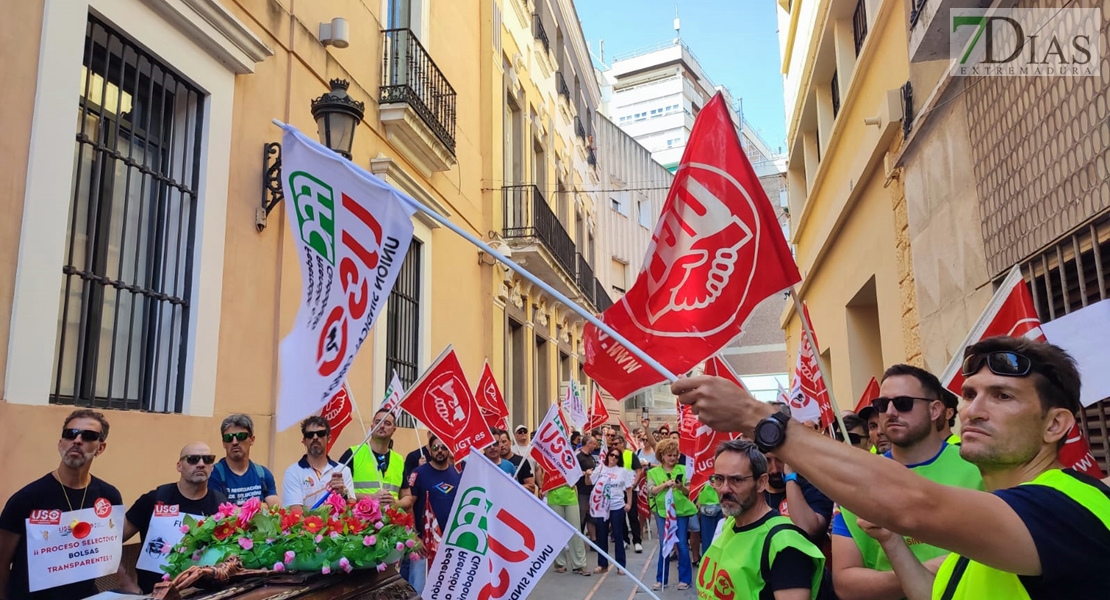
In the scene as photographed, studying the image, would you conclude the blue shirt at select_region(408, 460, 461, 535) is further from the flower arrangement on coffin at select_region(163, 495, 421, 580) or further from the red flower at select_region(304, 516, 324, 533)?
the red flower at select_region(304, 516, 324, 533)

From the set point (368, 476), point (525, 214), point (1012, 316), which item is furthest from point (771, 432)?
point (525, 214)

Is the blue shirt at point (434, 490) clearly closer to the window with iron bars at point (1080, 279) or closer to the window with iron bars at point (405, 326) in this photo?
the window with iron bars at point (405, 326)

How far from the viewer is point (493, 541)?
3881 mm

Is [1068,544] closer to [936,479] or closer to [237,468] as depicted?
[936,479]

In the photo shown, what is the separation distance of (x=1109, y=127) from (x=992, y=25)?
5.93ft

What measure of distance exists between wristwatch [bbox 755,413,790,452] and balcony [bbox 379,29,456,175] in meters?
9.01

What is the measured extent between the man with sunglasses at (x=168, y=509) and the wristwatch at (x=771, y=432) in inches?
129

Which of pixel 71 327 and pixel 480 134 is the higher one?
pixel 480 134

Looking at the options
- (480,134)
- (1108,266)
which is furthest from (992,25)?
(480,134)

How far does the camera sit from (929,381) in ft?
9.79

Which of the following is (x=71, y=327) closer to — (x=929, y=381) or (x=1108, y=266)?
(x=929, y=381)

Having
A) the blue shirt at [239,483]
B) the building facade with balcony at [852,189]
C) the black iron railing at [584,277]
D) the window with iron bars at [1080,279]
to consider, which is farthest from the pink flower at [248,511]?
the black iron railing at [584,277]

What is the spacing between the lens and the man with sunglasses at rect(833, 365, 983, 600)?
2732 mm

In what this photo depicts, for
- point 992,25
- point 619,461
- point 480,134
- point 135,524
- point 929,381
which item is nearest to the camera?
point 929,381
